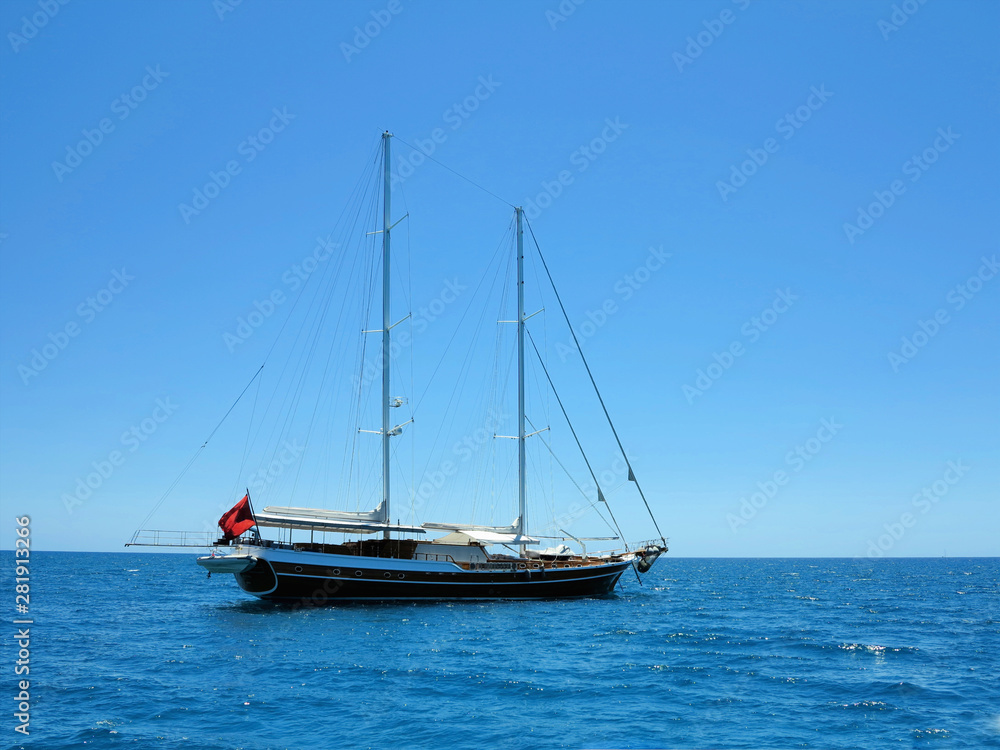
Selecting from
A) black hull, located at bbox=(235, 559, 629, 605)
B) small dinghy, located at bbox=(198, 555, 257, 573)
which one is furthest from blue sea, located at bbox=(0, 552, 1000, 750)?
small dinghy, located at bbox=(198, 555, 257, 573)

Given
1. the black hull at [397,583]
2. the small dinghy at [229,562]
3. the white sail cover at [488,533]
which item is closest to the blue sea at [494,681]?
the black hull at [397,583]

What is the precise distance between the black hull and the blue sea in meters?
1.41

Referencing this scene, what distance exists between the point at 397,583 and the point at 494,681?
2143 cm

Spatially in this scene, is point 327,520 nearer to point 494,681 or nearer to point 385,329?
point 385,329

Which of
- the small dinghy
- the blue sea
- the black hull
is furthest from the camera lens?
the black hull

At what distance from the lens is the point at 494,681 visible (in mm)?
24250

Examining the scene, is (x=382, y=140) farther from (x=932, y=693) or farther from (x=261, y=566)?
(x=932, y=693)

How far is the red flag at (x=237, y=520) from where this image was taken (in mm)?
42219

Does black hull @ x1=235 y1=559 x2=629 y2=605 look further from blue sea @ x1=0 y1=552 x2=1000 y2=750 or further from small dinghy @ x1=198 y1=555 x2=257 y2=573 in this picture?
blue sea @ x1=0 y1=552 x2=1000 y2=750

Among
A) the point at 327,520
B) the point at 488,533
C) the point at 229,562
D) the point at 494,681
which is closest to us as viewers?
the point at 494,681

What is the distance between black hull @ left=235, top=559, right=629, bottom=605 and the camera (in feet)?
140

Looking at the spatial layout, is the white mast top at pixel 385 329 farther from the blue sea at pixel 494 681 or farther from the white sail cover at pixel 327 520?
the blue sea at pixel 494 681

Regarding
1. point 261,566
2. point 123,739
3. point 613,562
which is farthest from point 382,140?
point 123,739

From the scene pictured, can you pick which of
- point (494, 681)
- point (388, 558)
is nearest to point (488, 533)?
point (388, 558)
